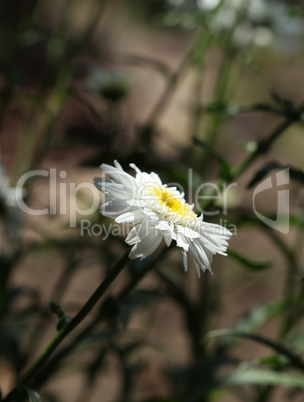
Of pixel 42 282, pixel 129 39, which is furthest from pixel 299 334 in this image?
pixel 129 39

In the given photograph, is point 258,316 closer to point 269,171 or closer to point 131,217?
point 269,171

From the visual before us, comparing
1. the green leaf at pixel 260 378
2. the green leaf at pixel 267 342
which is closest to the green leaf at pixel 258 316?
the green leaf at pixel 260 378

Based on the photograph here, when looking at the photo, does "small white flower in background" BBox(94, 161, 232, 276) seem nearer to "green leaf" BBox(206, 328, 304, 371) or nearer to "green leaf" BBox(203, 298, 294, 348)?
"green leaf" BBox(206, 328, 304, 371)

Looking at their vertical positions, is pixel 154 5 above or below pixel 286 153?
above

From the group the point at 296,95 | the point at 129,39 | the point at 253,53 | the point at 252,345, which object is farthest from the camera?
the point at 129,39

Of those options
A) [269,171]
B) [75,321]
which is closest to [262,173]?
[269,171]

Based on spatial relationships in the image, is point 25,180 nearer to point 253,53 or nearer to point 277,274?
point 253,53

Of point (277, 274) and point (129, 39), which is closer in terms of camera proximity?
point (277, 274)

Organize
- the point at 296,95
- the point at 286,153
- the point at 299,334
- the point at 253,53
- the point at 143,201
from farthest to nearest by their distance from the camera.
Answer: the point at 296,95 < the point at 286,153 < the point at 253,53 < the point at 299,334 < the point at 143,201

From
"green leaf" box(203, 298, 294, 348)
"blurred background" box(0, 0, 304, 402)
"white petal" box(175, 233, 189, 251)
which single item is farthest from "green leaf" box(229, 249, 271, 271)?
"green leaf" box(203, 298, 294, 348)
